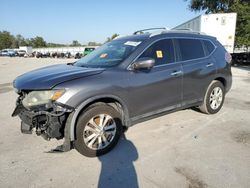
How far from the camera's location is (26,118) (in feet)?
11.5

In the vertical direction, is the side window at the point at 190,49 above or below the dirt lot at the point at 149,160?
above

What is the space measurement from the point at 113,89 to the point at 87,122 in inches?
25.1

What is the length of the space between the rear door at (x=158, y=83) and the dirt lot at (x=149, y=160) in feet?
1.89

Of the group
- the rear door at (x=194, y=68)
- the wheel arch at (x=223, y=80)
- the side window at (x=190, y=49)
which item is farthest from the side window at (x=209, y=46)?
the wheel arch at (x=223, y=80)

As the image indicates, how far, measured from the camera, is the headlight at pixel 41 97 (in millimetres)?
3186

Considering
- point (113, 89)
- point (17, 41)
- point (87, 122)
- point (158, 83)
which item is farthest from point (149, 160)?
point (17, 41)

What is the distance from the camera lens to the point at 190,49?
487 cm

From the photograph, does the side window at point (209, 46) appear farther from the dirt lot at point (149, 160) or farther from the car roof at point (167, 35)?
the dirt lot at point (149, 160)

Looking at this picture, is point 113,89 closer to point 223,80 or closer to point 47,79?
point 47,79

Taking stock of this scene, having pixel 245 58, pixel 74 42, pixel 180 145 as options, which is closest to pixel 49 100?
pixel 180 145

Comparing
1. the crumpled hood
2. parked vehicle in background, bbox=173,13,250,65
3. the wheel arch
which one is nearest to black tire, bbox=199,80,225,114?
the wheel arch

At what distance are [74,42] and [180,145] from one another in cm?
12968

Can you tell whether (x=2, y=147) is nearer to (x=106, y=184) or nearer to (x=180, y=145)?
(x=106, y=184)

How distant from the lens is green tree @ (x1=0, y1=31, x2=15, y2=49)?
10494 centimetres
